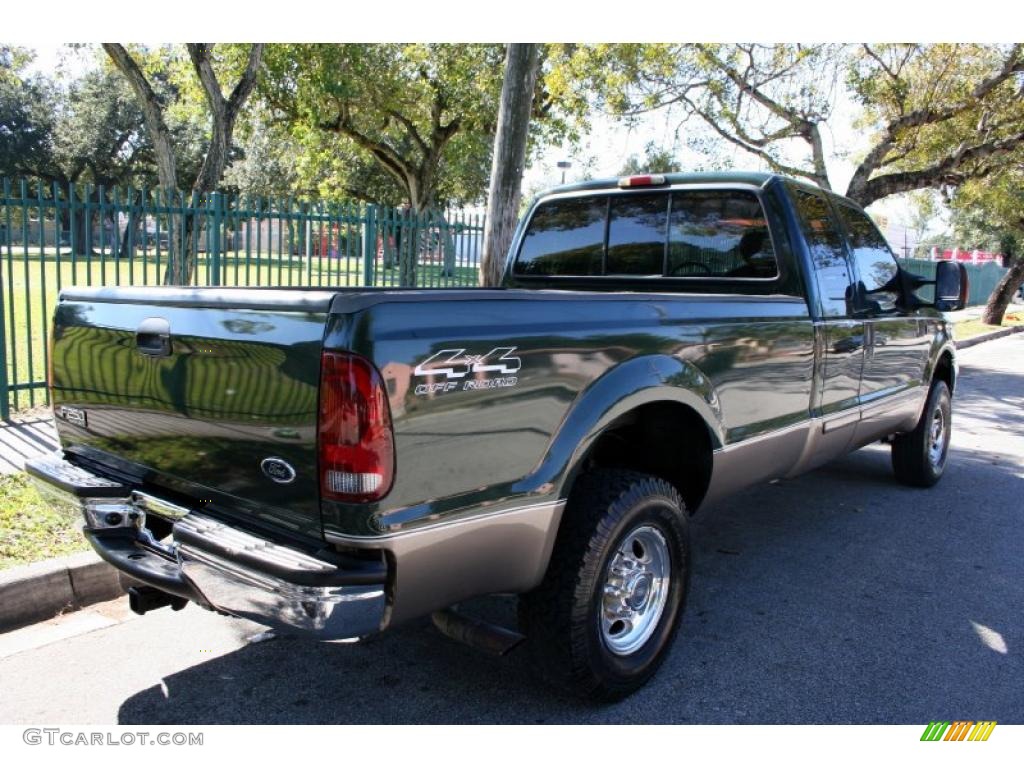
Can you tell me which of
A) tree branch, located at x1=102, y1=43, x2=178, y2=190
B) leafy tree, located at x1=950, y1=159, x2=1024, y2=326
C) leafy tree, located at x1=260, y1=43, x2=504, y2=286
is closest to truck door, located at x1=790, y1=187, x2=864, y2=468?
tree branch, located at x1=102, y1=43, x2=178, y2=190

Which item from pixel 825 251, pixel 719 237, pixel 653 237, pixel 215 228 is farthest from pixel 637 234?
pixel 215 228

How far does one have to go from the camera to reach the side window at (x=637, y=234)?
449 cm

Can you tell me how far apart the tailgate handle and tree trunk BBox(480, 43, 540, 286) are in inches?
186

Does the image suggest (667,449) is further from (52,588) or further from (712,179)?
(52,588)

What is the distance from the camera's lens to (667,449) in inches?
140

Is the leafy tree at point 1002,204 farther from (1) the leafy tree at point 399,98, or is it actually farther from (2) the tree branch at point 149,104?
(2) the tree branch at point 149,104

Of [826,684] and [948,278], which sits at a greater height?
[948,278]

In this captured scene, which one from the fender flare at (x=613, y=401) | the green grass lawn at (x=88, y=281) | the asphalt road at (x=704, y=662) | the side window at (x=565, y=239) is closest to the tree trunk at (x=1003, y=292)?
the green grass lawn at (x=88, y=281)

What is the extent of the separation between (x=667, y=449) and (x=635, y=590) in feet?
2.31

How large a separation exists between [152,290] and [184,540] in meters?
0.94

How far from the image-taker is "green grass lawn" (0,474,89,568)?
387 centimetres

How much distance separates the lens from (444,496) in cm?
233

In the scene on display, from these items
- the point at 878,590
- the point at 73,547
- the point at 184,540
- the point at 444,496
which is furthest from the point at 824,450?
the point at 73,547

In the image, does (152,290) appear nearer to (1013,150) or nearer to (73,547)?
(73,547)
